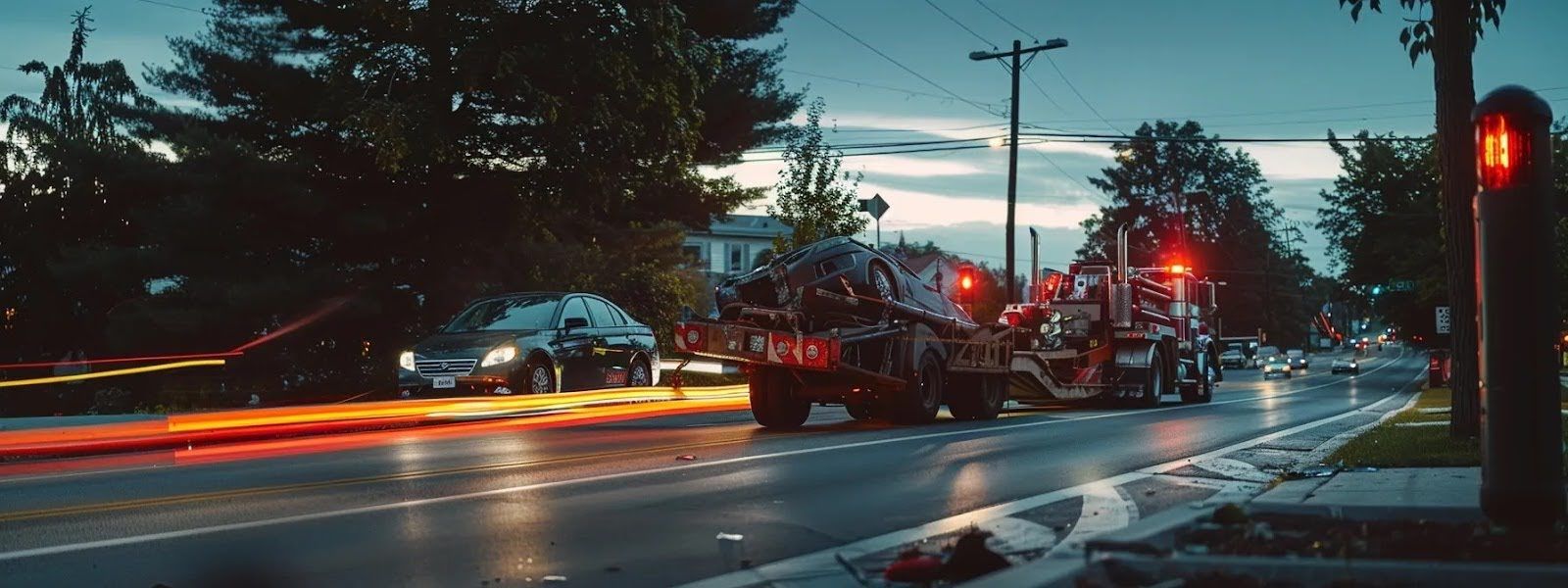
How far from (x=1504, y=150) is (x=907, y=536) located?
11.5 ft

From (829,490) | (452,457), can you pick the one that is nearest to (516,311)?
(452,457)

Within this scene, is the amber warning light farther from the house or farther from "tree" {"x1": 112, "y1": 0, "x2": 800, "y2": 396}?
the house

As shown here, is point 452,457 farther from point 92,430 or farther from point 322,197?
point 322,197

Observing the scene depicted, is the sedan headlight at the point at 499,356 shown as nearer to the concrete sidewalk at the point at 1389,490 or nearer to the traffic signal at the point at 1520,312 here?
the concrete sidewalk at the point at 1389,490

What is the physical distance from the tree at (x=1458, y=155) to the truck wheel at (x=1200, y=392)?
15358 millimetres

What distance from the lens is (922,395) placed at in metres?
18.1

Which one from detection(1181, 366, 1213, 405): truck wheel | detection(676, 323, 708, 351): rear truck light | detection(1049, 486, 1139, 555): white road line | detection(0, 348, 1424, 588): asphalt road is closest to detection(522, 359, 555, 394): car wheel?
detection(0, 348, 1424, 588): asphalt road

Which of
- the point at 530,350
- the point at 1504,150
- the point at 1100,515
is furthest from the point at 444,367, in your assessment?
the point at 1504,150

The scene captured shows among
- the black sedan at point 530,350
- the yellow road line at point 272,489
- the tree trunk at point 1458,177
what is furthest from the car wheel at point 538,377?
the tree trunk at point 1458,177

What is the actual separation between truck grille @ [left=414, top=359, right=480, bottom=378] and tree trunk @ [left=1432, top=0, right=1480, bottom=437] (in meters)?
12.2

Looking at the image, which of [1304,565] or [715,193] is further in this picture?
[715,193]

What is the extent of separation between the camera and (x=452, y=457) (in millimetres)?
13406

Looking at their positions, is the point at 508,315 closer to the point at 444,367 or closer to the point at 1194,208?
the point at 444,367

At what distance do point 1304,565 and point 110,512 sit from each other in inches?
272
